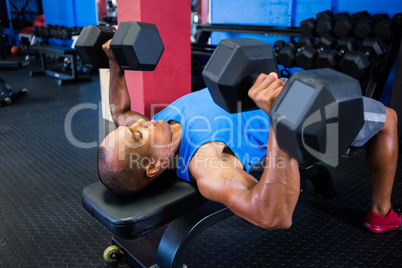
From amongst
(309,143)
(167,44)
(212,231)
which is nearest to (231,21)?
(167,44)

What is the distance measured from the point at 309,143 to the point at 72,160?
1775mm

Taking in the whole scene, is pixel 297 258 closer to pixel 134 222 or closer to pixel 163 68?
pixel 134 222

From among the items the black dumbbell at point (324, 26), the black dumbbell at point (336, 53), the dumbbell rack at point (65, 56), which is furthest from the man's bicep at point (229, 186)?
the dumbbell rack at point (65, 56)

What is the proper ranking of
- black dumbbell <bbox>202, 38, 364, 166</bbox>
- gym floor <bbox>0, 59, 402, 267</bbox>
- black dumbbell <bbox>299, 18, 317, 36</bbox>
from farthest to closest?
black dumbbell <bbox>299, 18, 317, 36</bbox>, gym floor <bbox>0, 59, 402, 267</bbox>, black dumbbell <bbox>202, 38, 364, 166</bbox>

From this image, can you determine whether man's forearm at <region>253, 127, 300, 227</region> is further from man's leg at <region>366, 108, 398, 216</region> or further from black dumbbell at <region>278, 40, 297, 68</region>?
black dumbbell at <region>278, 40, 297, 68</region>

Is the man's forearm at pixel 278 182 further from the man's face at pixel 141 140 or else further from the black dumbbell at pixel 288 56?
the black dumbbell at pixel 288 56

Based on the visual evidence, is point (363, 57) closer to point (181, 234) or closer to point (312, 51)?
point (312, 51)

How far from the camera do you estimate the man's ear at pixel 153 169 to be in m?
0.97

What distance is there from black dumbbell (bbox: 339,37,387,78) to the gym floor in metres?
0.57

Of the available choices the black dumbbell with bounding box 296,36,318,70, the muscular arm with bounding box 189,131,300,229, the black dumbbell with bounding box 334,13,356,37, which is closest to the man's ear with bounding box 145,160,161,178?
the muscular arm with bounding box 189,131,300,229

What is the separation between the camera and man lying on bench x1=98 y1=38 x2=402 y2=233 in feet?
2.27

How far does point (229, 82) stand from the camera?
0.72 m

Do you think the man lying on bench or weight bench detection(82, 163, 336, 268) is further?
weight bench detection(82, 163, 336, 268)

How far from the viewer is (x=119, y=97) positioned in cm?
133
